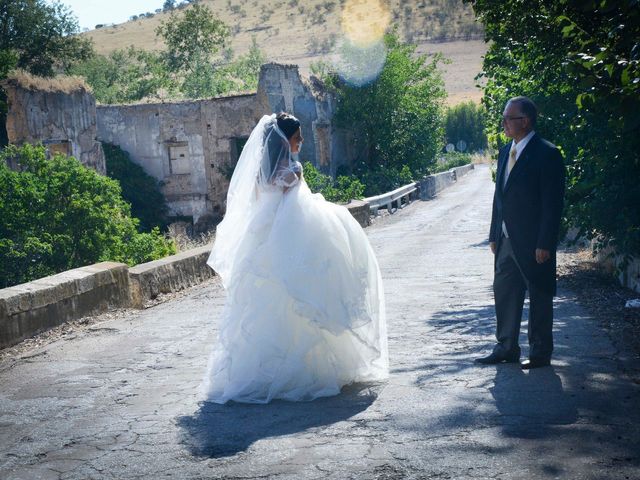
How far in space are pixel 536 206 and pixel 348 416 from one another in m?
2.32

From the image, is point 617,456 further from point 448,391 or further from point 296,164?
point 296,164

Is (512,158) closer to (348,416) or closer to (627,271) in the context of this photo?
(348,416)

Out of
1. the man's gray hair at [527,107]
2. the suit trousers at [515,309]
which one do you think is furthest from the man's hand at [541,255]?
the man's gray hair at [527,107]

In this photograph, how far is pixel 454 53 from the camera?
11375 cm

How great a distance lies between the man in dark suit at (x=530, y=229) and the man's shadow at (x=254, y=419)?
1.33 m

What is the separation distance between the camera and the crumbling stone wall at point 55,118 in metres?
25.9

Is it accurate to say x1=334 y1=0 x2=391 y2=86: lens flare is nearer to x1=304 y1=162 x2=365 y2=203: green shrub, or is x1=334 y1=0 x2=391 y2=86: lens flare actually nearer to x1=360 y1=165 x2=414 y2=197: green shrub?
x1=360 y1=165 x2=414 y2=197: green shrub

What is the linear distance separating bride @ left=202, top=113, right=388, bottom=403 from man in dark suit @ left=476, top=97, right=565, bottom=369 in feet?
3.51

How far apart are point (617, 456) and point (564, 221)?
7844 millimetres

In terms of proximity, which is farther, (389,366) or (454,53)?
(454,53)

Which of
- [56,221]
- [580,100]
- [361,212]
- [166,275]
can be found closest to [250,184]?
[580,100]

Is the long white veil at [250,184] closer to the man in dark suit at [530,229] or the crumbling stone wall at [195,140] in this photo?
the man in dark suit at [530,229]

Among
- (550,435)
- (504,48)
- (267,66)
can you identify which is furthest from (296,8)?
(550,435)

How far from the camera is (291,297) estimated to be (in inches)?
245
